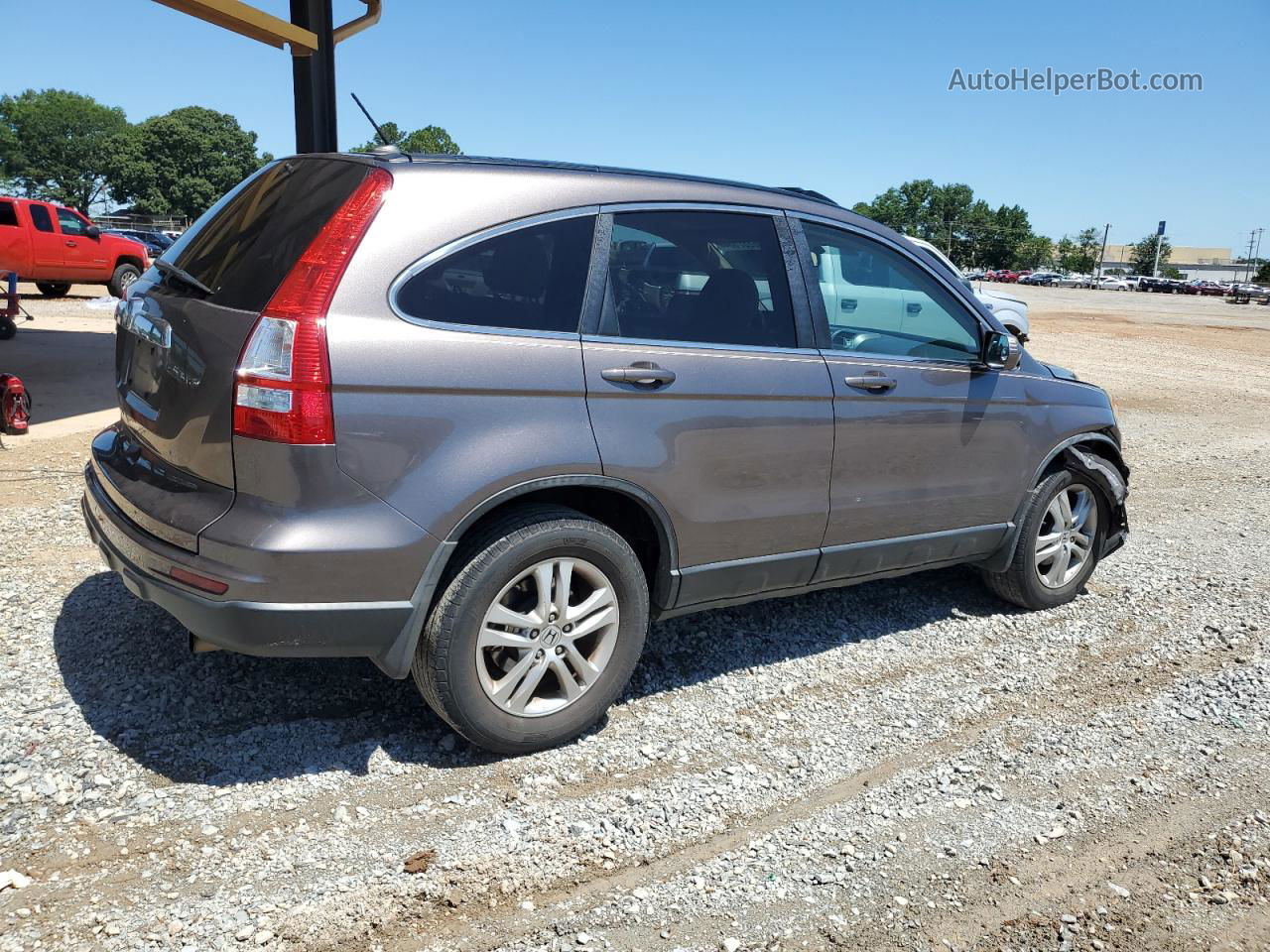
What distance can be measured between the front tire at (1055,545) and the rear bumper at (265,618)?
3144 mm

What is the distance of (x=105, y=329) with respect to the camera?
595 inches

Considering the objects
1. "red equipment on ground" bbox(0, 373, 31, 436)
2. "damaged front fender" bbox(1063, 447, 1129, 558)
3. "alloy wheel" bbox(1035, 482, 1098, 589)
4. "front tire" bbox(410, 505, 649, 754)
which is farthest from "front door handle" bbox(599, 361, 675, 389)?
"red equipment on ground" bbox(0, 373, 31, 436)

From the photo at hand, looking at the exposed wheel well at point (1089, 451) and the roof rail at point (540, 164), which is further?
the exposed wheel well at point (1089, 451)

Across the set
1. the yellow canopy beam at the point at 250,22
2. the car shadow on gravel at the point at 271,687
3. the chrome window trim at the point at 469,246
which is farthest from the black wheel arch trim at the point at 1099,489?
the yellow canopy beam at the point at 250,22

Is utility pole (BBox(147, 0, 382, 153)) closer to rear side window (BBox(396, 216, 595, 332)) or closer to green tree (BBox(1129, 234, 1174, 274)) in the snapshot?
rear side window (BBox(396, 216, 595, 332))

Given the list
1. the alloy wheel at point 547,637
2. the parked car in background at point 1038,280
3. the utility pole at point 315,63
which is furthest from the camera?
the parked car in background at point 1038,280

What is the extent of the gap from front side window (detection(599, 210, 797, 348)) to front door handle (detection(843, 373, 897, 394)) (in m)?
0.29

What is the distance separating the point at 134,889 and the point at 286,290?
1.66 meters

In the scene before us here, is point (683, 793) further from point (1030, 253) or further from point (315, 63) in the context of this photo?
point (1030, 253)

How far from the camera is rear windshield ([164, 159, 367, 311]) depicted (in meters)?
2.97

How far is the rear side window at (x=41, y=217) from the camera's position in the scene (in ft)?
63.4

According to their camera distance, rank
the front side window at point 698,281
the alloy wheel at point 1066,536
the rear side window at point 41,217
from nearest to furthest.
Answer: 1. the front side window at point 698,281
2. the alloy wheel at point 1066,536
3. the rear side window at point 41,217

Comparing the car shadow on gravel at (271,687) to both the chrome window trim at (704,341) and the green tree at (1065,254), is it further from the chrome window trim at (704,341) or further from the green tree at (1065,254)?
the green tree at (1065,254)

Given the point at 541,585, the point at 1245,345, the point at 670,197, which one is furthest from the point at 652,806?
the point at 1245,345
